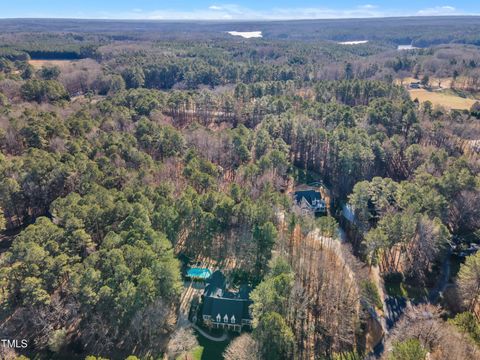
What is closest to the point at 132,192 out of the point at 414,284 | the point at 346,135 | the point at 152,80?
the point at 414,284

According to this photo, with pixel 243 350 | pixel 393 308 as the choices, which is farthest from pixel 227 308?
pixel 393 308

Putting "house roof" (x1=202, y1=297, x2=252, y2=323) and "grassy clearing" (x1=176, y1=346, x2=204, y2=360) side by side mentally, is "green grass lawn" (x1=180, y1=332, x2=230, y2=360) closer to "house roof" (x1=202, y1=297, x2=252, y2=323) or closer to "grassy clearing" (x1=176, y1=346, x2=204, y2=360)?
"grassy clearing" (x1=176, y1=346, x2=204, y2=360)

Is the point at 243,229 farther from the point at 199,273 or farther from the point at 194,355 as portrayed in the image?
the point at 194,355

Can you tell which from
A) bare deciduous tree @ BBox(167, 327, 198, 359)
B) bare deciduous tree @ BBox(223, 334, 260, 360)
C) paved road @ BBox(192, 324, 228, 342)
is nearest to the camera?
bare deciduous tree @ BBox(223, 334, 260, 360)

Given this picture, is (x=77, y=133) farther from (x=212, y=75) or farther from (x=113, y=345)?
(x=212, y=75)

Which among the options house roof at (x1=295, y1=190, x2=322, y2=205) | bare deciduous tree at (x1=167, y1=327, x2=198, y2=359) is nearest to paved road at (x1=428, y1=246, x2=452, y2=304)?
house roof at (x1=295, y1=190, x2=322, y2=205)

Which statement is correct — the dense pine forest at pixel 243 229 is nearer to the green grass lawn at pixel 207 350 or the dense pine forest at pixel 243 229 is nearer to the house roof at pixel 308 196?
the green grass lawn at pixel 207 350
